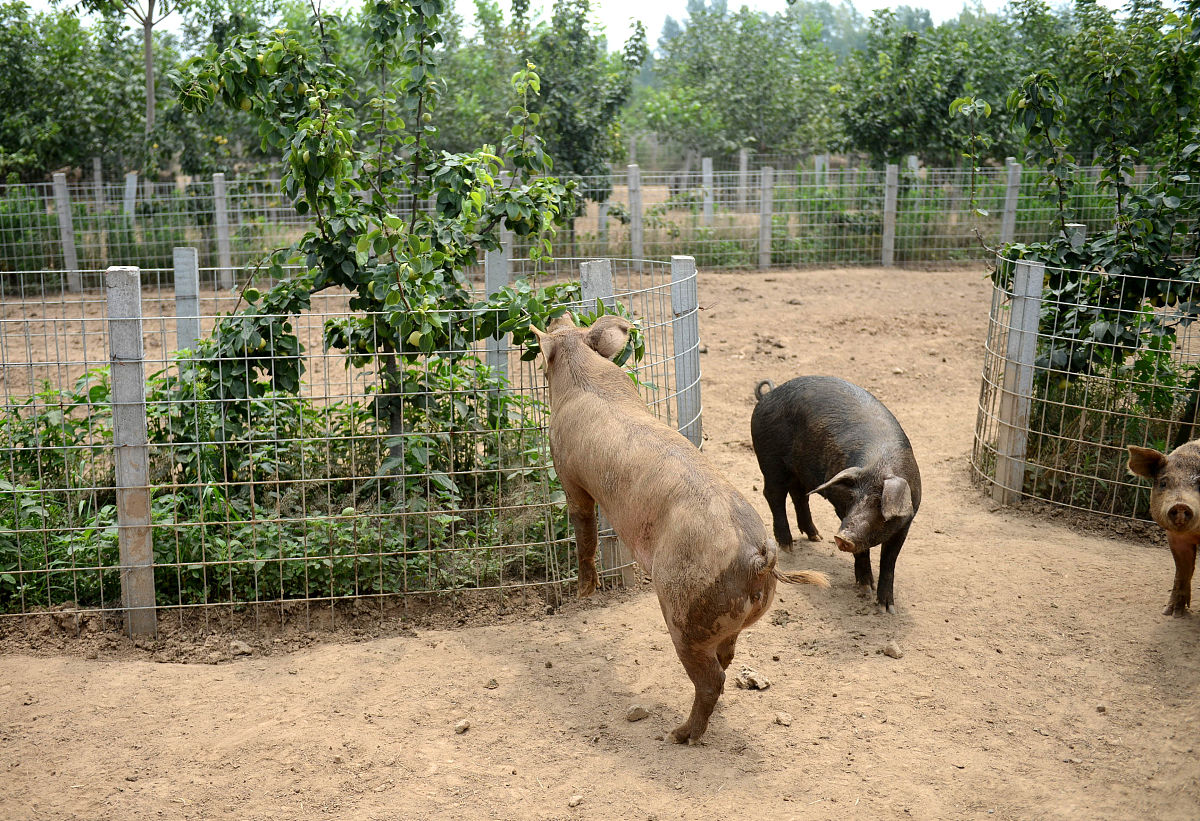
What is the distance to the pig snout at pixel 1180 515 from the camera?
431 centimetres

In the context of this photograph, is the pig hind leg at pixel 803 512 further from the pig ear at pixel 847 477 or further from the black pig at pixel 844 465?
the pig ear at pixel 847 477

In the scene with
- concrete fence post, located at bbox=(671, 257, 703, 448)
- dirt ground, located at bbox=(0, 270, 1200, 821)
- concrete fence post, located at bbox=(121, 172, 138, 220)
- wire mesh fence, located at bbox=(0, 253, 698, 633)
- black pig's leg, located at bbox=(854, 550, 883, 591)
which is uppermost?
concrete fence post, located at bbox=(121, 172, 138, 220)

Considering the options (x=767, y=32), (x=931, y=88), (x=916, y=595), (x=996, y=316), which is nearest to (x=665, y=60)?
(x=767, y=32)

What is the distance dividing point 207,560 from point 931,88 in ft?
46.5

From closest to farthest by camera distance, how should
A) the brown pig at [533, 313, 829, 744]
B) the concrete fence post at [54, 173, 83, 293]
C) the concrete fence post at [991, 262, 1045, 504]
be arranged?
1. the brown pig at [533, 313, 829, 744]
2. the concrete fence post at [991, 262, 1045, 504]
3. the concrete fence post at [54, 173, 83, 293]

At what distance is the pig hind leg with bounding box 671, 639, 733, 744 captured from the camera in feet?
11.7

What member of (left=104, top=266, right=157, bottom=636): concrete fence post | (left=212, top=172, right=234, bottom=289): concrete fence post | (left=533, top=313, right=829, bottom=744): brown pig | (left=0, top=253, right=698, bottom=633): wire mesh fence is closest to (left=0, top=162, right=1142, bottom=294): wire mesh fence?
(left=212, top=172, right=234, bottom=289): concrete fence post

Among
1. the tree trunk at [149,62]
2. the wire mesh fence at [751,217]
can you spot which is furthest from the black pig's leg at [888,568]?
the tree trunk at [149,62]

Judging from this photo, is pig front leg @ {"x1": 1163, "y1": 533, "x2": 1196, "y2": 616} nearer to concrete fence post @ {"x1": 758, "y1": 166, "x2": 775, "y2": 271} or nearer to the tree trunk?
concrete fence post @ {"x1": 758, "y1": 166, "x2": 775, "y2": 271}

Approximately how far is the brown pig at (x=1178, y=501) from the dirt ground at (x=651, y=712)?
0.18m

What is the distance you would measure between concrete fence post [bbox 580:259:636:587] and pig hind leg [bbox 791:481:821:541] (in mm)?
1090

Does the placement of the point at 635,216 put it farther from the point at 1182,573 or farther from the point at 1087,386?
the point at 1182,573

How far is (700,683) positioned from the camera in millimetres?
3646

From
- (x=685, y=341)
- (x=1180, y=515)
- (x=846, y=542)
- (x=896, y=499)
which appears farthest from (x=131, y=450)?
(x=1180, y=515)
